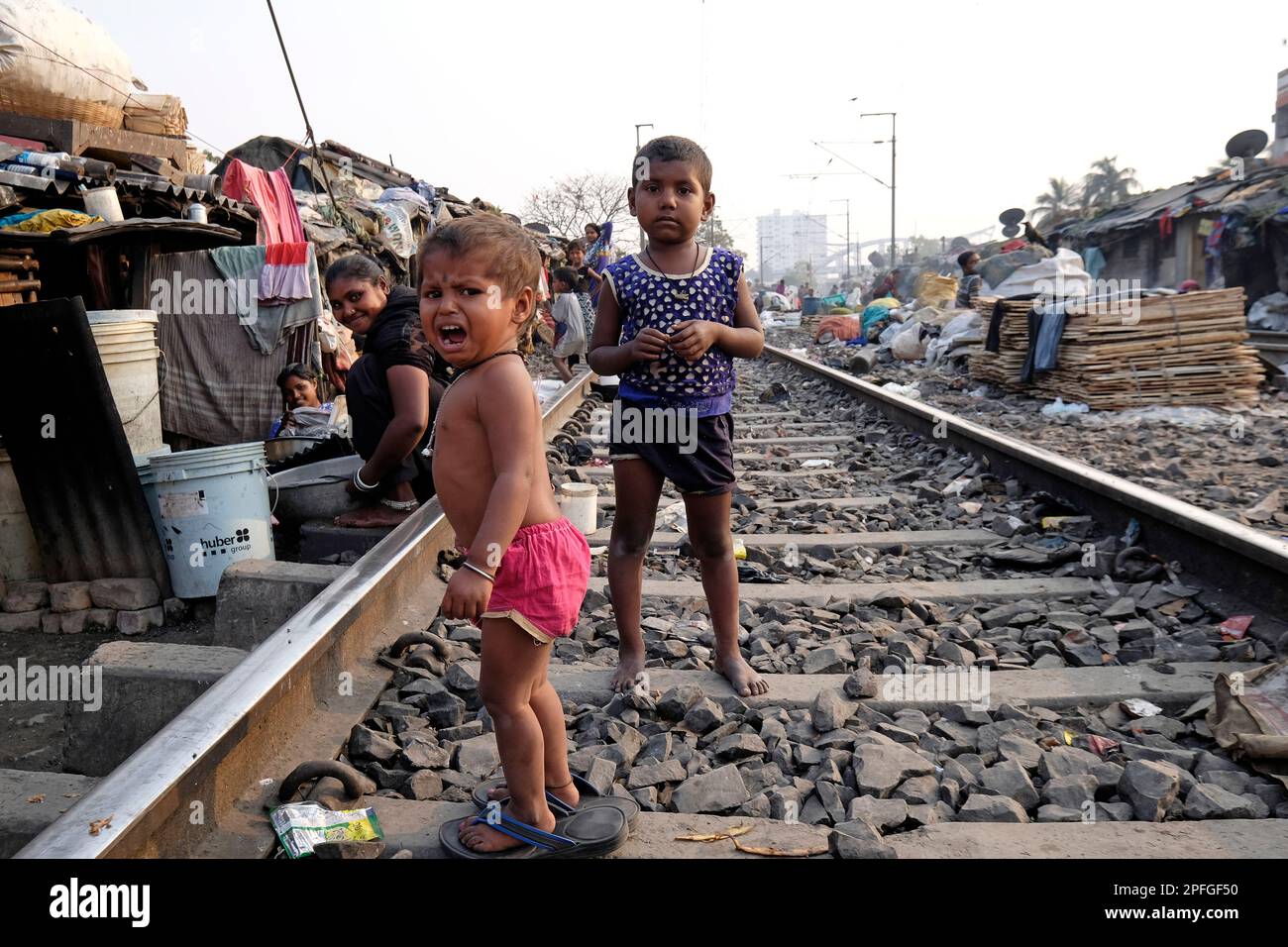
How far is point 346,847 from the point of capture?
1.88 meters

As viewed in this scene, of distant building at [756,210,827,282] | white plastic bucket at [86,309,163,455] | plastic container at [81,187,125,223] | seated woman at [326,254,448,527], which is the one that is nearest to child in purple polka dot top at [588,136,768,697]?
seated woman at [326,254,448,527]

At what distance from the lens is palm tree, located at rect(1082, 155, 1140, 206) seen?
68875 mm

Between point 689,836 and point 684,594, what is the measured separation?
1809 millimetres

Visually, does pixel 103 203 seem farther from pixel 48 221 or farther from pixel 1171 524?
pixel 1171 524

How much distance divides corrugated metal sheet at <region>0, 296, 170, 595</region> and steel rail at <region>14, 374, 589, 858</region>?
5.52ft

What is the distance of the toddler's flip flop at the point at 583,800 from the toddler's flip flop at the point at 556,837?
0.17 ft

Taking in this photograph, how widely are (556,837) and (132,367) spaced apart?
13.6 feet

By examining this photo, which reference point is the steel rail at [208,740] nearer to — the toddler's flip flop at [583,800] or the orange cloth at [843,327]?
the toddler's flip flop at [583,800]

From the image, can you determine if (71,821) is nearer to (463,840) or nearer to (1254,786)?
(463,840)

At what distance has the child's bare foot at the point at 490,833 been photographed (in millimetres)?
1945

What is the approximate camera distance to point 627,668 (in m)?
2.88

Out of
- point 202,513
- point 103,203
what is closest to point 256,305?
point 103,203
